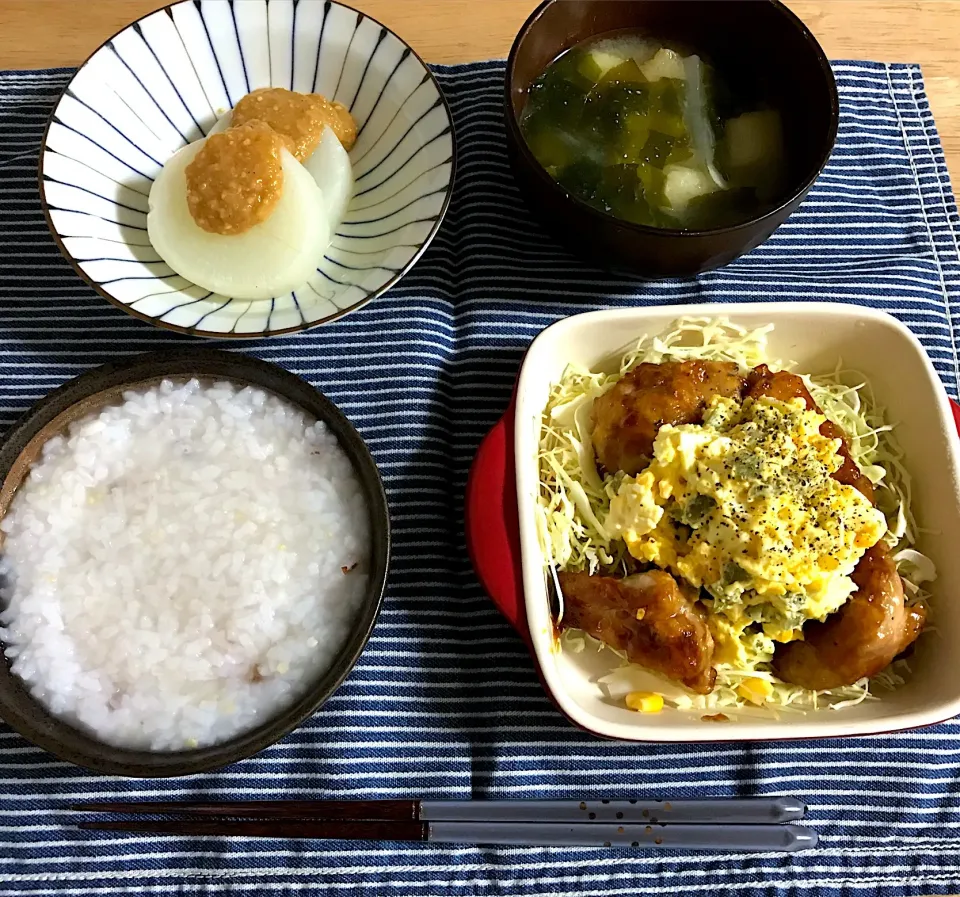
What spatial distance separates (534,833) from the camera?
131cm

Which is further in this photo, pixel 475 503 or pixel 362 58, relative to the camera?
pixel 362 58

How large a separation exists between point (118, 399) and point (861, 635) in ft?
4.55

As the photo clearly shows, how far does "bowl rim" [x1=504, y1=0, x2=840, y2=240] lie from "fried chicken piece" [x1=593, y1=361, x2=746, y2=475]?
0.24 metres

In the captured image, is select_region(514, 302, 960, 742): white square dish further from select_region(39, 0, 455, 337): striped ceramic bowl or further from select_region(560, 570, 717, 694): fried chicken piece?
select_region(39, 0, 455, 337): striped ceramic bowl

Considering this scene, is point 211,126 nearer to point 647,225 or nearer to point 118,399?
point 118,399

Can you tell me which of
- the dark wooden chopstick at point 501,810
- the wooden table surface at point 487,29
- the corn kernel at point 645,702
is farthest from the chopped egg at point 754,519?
the wooden table surface at point 487,29

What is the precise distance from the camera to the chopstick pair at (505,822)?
4.31 feet

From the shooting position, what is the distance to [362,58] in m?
1.73

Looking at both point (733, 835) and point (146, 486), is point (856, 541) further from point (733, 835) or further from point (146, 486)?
point (146, 486)

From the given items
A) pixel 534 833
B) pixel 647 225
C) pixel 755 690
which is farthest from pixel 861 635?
pixel 647 225

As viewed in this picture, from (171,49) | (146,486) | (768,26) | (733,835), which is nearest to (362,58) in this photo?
(171,49)

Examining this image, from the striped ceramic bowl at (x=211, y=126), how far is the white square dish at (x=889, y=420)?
0.40 meters

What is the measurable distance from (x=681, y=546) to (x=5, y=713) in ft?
3.67

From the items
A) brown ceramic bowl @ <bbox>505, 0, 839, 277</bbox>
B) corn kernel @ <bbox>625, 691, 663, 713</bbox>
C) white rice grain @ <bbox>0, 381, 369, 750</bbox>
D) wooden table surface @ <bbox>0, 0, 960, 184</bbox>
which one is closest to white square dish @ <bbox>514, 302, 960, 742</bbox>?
corn kernel @ <bbox>625, 691, 663, 713</bbox>
